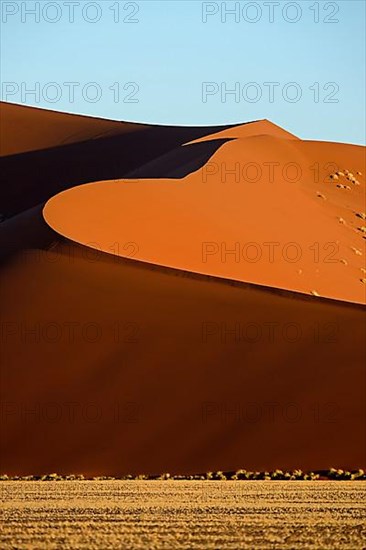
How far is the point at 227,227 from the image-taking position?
3378cm

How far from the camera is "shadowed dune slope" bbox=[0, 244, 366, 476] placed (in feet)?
78.0

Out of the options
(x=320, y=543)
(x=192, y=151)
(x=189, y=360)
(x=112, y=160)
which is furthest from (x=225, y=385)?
(x=112, y=160)

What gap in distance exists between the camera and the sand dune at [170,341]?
23.9 meters

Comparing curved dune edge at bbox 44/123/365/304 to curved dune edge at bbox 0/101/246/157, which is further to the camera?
curved dune edge at bbox 0/101/246/157

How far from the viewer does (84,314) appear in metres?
26.9

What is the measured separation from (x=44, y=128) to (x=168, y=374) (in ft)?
135

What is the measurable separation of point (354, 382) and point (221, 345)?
114 inches

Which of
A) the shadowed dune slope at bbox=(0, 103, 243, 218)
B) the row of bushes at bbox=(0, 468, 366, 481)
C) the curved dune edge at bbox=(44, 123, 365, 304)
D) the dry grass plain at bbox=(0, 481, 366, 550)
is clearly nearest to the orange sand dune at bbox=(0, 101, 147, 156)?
the shadowed dune slope at bbox=(0, 103, 243, 218)

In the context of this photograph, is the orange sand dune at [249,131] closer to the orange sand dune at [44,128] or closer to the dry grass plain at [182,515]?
the orange sand dune at [44,128]

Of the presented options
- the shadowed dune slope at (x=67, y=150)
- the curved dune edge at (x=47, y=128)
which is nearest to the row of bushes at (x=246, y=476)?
the shadowed dune slope at (x=67, y=150)

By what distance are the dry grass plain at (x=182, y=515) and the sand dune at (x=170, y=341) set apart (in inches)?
86.8

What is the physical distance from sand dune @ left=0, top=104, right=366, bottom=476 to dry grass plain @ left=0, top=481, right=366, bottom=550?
7.23 ft

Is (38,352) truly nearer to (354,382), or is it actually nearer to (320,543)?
(354,382)

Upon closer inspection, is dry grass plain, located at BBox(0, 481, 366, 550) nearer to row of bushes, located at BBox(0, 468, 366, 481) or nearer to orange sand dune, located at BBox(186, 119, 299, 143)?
row of bushes, located at BBox(0, 468, 366, 481)
